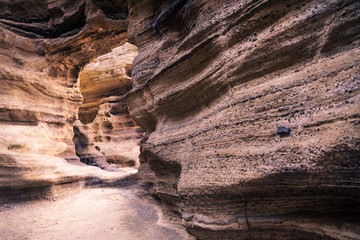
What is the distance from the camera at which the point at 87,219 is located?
12.1 feet

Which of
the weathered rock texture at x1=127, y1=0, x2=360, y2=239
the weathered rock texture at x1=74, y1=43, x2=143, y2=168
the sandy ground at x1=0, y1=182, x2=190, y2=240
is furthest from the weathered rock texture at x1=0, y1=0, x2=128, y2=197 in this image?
the weathered rock texture at x1=74, y1=43, x2=143, y2=168

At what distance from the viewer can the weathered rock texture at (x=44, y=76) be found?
16.6 feet

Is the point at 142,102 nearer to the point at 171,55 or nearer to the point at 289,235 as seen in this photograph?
the point at 171,55

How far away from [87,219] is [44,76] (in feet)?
17.5

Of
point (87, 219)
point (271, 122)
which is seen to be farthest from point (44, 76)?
point (271, 122)

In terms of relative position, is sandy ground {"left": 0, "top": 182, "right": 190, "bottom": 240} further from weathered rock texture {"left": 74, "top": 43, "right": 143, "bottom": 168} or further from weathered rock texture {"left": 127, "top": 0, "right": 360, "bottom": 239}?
weathered rock texture {"left": 74, "top": 43, "right": 143, "bottom": 168}

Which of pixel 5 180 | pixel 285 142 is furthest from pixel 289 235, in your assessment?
pixel 5 180

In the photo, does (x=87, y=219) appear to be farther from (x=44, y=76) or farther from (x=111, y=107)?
(x=111, y=107)

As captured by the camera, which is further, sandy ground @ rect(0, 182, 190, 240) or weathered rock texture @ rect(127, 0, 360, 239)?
sandy ground @ rect(0, 182, 190, 240)

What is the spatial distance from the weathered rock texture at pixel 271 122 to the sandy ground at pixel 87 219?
3.76 feet

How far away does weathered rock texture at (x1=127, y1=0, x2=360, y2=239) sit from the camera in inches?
61.7

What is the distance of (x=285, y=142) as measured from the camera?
1.82 metres

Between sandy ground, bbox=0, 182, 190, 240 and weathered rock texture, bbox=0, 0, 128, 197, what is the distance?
0.83 metres

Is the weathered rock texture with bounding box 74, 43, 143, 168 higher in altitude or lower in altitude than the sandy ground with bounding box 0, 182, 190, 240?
higher
